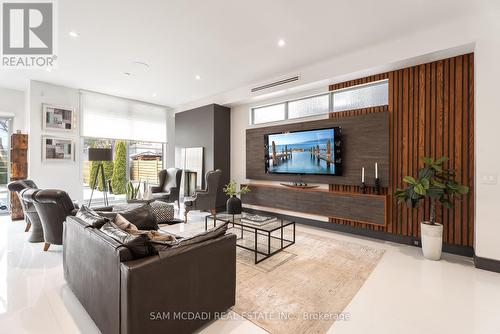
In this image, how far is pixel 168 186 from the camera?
6.11 metres

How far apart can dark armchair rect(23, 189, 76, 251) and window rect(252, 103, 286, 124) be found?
4.16 metres

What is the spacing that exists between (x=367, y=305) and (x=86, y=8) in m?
4.41

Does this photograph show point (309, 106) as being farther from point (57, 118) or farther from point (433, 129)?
point (57, 118)

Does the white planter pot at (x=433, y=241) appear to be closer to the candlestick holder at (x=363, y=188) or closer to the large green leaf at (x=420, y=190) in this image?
the large green leaf at (x=420, y=190)

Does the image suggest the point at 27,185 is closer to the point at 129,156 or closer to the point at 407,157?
the point at 129,156

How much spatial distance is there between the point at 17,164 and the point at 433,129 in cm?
816

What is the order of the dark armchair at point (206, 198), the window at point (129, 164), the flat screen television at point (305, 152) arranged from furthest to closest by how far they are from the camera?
the window at point (129, 164) → the dark armchair at point (206, 198) → the flat screen television at point (305, 152)

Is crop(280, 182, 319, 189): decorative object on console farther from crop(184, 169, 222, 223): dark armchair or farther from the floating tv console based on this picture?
crop(184, 169, 222, 223): dark armchair

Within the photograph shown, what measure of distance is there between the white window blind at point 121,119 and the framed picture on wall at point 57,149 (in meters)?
0.45

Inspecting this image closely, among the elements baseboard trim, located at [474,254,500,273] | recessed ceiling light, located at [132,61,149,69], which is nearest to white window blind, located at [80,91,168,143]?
recessed ceiling light, located at [132,61,149,69]

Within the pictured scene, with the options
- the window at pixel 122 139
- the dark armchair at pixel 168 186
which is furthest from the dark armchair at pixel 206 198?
the window at pixel 122 139

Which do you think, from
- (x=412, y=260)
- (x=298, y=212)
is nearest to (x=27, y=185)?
(x=298, y=212)

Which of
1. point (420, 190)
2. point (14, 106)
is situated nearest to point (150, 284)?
point (420, 190)

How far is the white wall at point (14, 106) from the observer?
556 cm
